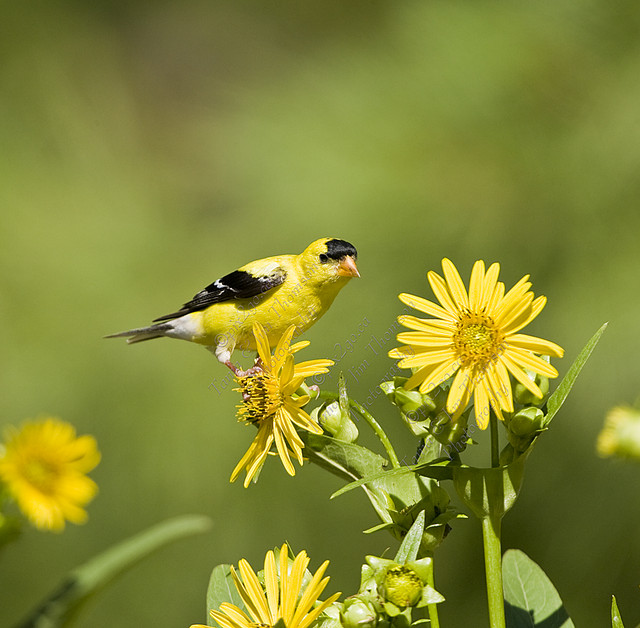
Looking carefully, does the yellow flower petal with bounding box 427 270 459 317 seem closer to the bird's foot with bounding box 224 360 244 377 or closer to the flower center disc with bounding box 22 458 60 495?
the bird's foot with bounding box 224 360 244 377

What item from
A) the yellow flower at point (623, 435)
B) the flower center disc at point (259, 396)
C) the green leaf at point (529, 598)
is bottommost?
the green leaf at point (529, 598)

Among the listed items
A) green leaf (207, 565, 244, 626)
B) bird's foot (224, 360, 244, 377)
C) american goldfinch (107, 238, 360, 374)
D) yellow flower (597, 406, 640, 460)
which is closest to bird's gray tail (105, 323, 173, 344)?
american goldfinch (107, 238, 360, 374)

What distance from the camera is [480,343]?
538 millimetres

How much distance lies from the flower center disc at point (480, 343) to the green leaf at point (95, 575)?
237 mm

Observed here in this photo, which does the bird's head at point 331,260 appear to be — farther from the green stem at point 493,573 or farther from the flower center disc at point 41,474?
the flower center disc at point 41,474

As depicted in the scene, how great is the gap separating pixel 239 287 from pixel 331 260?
5.7 inches

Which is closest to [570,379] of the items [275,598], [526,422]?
[526,422]

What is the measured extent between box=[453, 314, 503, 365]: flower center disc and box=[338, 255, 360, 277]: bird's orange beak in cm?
27

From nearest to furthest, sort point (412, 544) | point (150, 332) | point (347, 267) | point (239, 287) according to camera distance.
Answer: point (412, 544)
point (347, 267)
point (239, 287)
point (150, 332)

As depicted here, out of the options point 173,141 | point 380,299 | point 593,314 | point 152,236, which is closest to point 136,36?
point 173,141

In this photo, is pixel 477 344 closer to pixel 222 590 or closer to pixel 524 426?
pixel 524 426

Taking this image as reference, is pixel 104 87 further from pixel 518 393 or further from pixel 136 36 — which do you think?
pixel 518 393

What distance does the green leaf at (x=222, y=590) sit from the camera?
1.95 ft

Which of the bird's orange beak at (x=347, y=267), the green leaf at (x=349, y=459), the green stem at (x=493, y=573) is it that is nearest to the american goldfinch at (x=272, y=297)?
the bird's orange beak at (x=347, y=267)
